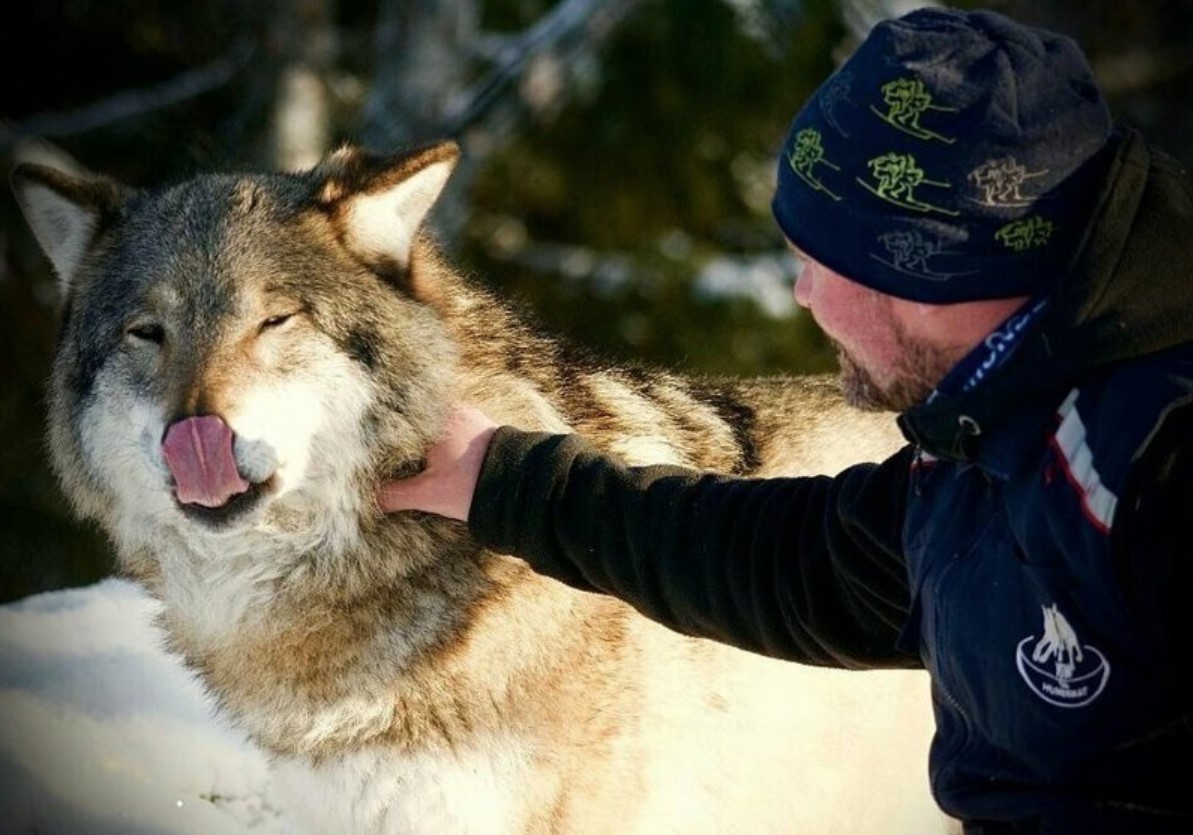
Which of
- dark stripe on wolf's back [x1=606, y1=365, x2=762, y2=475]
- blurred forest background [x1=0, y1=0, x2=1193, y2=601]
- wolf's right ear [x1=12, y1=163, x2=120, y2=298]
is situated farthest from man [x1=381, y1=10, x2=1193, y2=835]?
blurred forest background [x1=0, y1=0, x2=1193, y2=601]

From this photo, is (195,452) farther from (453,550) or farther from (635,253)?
(635,253)

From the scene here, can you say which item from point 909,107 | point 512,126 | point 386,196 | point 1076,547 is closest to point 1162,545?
point 1076,547

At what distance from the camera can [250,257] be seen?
3043 mm

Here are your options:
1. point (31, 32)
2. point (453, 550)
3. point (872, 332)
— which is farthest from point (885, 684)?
point (31, 32)

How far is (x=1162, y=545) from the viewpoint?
1.94 m

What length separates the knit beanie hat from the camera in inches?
84.9

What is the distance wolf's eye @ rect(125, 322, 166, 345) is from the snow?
107cm

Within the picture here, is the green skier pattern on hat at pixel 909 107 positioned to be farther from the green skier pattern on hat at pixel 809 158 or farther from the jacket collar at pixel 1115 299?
the jacket collar at pixel 1115 299

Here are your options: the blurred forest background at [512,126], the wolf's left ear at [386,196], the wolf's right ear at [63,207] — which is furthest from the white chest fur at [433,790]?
the blurred forest background at [512,126]

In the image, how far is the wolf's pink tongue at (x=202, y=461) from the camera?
110 inches

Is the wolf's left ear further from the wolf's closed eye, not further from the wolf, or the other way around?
the wolf's closed eye

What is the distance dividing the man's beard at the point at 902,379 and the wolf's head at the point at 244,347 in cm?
95

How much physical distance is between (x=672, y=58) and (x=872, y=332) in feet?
22.7

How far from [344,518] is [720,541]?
76 centimetres
